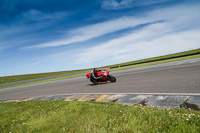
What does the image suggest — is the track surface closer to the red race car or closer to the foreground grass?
the red race car

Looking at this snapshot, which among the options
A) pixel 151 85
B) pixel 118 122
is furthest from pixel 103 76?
pixel 118 122

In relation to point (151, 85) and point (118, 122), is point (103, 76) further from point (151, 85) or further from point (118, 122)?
point (118, 122)

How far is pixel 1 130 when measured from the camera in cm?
396

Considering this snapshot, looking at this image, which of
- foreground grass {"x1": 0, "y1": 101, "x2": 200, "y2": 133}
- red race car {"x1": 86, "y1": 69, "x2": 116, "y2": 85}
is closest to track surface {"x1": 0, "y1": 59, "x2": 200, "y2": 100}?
red race car {"x1": 86, "y1": 69, "x2": 116, "y2": 85}

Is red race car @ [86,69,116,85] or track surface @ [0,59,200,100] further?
red race car @ [86,69,116,85]

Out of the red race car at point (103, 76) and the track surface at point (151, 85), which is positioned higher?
the red race car at point (103, 76)

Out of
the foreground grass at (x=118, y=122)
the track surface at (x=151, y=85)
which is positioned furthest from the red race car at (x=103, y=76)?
the foreground grass at (x=118, y=122)

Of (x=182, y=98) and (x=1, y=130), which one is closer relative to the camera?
(x=1, y=130)

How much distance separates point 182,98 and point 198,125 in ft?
6.70

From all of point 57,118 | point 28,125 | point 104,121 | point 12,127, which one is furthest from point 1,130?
point 104,121

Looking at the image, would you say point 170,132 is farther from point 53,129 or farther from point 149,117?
point 53,129

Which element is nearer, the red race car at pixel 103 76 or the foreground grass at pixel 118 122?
the foreground grass at pixel 118 122

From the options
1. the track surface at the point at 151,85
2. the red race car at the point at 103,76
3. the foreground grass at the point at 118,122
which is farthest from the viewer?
the red race car at the point at 103,76

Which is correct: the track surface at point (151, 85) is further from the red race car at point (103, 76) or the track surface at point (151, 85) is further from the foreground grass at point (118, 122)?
the foreground grass at point (118, 122)
